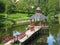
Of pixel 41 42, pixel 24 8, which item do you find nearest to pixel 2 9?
pixel 24 8

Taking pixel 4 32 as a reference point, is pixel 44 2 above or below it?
above

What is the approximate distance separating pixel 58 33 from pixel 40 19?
84 centimetres

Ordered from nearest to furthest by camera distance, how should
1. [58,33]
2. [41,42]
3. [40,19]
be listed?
[41,42] → [58,33] → [40,19]

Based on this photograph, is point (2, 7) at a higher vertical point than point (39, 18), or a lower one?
higher

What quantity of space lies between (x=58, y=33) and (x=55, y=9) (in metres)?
2.00

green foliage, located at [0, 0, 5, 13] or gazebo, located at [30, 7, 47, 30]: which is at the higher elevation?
green foliage, located at [0, 0, 5, 13]

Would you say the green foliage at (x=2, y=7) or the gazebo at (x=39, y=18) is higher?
the green foliage at (x=2, y=7)

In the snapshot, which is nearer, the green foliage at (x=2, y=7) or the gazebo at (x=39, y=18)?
the gazebo at (x=39, y=18)

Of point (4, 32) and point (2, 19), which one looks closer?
point (4, 32)

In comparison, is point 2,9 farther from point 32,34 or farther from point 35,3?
point 32,34

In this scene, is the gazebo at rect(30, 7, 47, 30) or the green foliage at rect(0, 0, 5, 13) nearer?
the gazebo at rect(30, 7, 47, 30)

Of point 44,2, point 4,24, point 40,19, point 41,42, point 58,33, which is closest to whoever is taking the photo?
point 41,42

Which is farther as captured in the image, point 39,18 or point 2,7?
point 2,7

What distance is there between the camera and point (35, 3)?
33.8 ft
